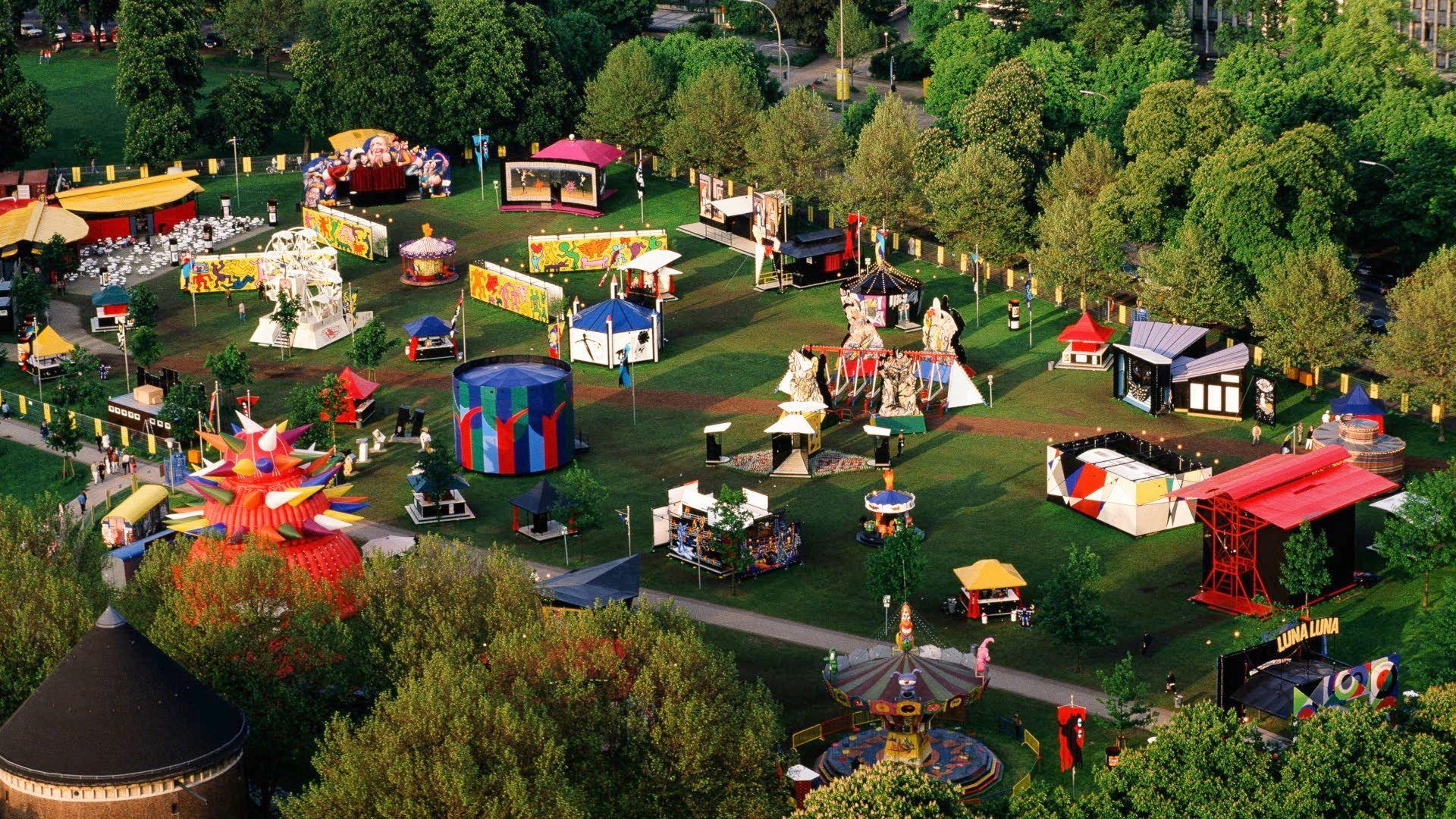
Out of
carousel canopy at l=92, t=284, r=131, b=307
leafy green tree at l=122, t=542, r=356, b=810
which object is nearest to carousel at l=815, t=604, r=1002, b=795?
leafy green tree at l=122, t=542, r=356, b=810

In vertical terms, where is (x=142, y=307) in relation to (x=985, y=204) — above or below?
below

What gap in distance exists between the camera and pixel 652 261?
130250 millimetres

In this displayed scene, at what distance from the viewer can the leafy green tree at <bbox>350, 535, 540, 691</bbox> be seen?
74.6 metres

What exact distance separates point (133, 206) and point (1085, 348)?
60.5m

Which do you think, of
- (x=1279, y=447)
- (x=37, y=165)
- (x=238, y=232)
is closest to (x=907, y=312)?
(x=1279, y=447)

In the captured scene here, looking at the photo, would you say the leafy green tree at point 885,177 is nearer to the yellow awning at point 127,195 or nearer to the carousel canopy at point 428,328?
the carousel canopy at point 428,328

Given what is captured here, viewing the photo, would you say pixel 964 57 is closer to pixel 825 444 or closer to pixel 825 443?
pixel 825 443

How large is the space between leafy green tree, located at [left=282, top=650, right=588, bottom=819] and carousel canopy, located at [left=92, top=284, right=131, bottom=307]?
6363cm

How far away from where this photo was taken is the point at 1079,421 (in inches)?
4343

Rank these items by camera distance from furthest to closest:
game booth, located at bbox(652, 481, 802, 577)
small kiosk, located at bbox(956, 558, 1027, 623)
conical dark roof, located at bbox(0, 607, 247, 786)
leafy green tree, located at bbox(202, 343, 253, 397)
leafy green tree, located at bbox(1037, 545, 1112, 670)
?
1. leafy green tree, located at bbox(202, 343, 253, 397)
2. game booth, located at bbox(652, 481, 802, 577)
3. small kiosk, located at bbox(956, 558, 1027, 623)
4. leafy green tree, located at bbox(1037, 545, 1112, 670)
5. conical dark roof, located at bbox(0, 607, 247, 786)

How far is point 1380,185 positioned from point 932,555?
52944mm

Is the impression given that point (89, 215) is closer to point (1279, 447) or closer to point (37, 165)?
point (37, 165)

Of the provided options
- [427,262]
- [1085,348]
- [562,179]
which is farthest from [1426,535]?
[562,179]

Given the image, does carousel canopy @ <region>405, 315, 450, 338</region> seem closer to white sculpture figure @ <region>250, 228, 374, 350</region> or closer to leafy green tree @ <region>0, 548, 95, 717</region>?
white sculpture figure @ <region>250, 228, 374, 350</region>
